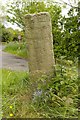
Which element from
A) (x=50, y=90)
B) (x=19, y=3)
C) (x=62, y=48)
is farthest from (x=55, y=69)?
(x=19, y=3)

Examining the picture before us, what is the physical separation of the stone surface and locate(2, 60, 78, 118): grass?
0.17m

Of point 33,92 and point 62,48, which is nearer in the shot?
point 33,92

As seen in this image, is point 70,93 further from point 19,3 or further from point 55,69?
point 19,3

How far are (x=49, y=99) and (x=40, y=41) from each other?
2.85 feet

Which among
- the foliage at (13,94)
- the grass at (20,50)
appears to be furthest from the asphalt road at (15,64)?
the foliage at (13,94)

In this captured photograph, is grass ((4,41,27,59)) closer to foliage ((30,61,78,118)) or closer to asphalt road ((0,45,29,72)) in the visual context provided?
asphalt road ((0,45,29,72))

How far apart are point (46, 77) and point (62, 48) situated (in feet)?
18.8

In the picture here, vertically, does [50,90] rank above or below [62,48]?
above

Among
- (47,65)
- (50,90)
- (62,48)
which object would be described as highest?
(47,65)

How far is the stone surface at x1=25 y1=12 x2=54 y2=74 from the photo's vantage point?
3.86 m

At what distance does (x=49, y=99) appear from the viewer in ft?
11.8

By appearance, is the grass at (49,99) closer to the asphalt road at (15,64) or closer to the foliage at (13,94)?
the foliage at (13,94)

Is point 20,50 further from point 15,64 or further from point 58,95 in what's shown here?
point 58,95

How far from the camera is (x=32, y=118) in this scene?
335cm
